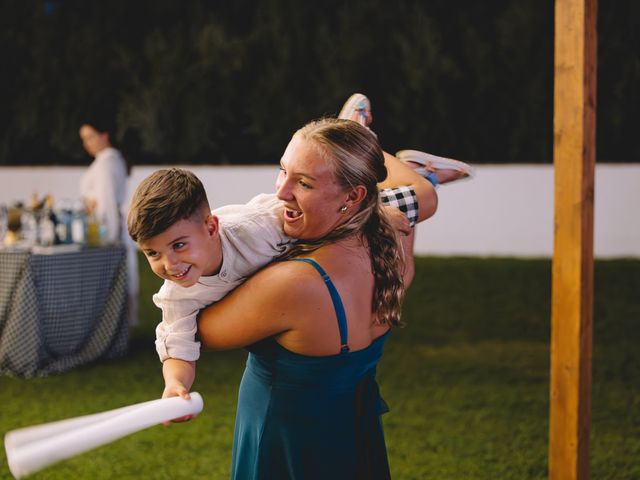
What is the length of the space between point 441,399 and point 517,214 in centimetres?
451

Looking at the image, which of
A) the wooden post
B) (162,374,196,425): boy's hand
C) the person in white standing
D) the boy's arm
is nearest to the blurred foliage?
the person in white standing

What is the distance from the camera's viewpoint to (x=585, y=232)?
2617 millimetres

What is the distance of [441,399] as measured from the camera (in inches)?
177

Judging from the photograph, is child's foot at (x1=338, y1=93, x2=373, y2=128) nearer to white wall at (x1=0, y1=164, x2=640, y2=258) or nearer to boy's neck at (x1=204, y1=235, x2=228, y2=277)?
boy's neck at (x1=204, y1=235, x2=228, y2=277)

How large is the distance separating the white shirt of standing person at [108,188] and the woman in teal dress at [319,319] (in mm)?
3891

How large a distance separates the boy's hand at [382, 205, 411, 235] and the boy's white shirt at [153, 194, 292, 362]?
19cm

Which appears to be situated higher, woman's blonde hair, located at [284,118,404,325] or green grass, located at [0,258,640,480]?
woman's blonde hair, located at [284,118,404,325]

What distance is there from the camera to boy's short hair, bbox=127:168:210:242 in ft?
4.50

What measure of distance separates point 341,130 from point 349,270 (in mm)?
232

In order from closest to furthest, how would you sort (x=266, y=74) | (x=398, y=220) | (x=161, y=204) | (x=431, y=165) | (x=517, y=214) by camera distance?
(x=161, y=204) → (x=398, y=220) → (x=431, y=165) → (x=517, y=214) → (x=266, y=74)

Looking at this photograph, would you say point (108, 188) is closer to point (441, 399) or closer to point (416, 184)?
point (441, 399)

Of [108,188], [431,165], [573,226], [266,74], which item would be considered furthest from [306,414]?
[266,74]

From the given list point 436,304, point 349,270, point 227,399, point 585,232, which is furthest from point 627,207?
point 349,270

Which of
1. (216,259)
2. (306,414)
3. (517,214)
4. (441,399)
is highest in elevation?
(216,259)
